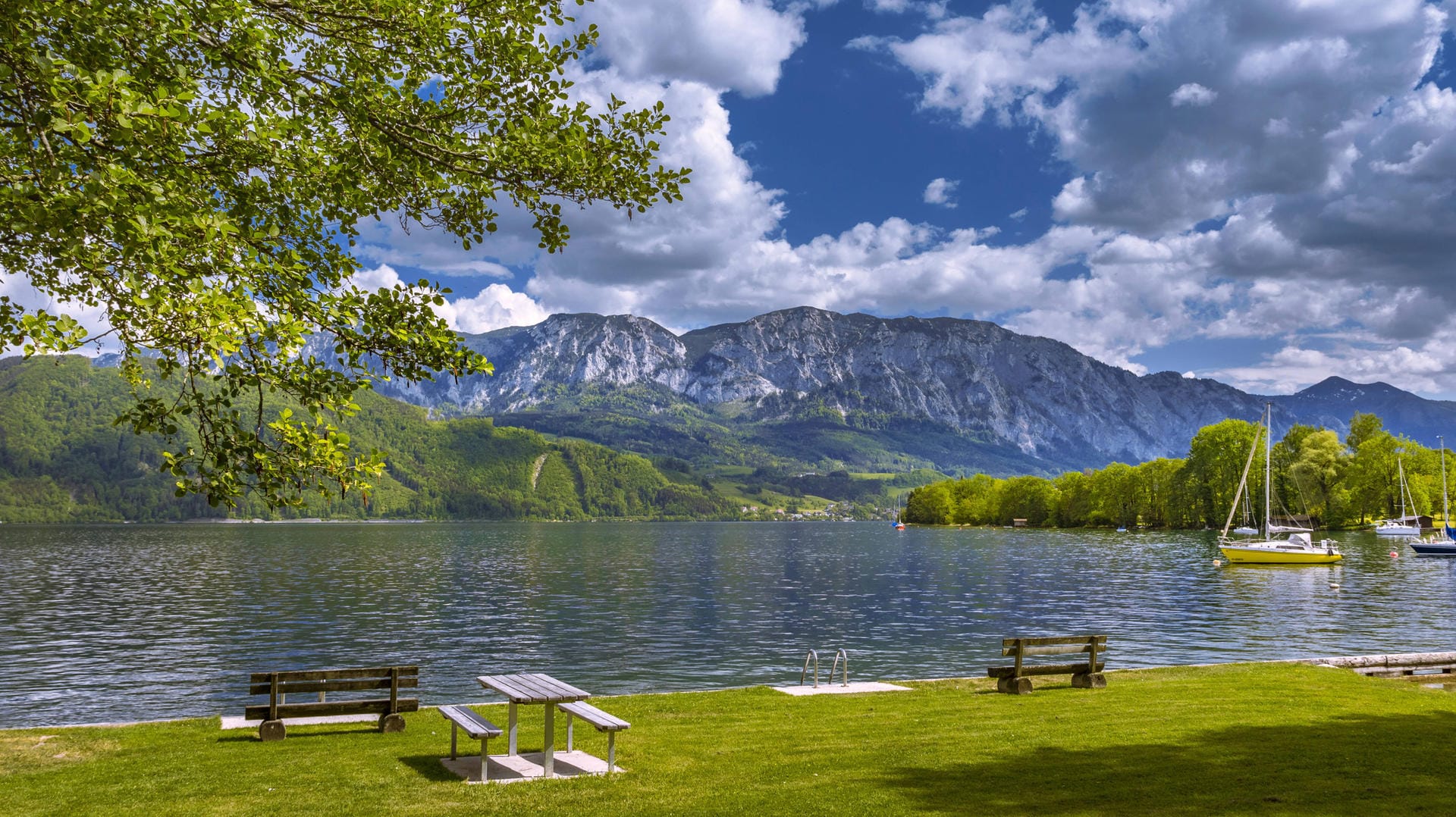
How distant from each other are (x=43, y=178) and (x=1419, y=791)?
60.7ft

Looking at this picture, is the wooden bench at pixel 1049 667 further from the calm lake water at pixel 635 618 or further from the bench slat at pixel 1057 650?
the calm lake water at pixel 635 618

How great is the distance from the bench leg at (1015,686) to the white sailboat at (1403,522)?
150 m

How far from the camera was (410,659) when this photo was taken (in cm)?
4447

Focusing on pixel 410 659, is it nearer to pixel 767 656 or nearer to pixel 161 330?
pixel 767 656

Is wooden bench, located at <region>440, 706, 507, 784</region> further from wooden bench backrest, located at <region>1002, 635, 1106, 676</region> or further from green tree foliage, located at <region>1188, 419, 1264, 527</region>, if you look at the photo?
green tree foliage, located at <region>1188, 419, 1264, 527</region>

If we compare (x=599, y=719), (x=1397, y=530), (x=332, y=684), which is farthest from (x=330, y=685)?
(x=1397, y=530)

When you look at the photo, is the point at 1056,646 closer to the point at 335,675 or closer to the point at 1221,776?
the point at 1221,776

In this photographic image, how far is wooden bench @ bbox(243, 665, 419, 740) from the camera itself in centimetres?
1938

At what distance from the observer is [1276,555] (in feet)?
342

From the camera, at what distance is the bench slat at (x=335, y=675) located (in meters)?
19.2

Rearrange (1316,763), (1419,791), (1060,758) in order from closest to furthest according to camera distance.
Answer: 1. (1419,791)
2. (1316,763)
3. (1060,758)

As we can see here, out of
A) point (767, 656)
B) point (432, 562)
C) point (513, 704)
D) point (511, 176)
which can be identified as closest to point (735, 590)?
point (767, 656)

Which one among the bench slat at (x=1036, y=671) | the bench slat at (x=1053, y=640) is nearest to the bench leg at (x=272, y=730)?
the bench slat at (x=1053, y=640)

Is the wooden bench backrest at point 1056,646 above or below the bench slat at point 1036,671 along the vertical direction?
above
